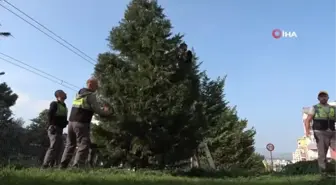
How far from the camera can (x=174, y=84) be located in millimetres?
10461

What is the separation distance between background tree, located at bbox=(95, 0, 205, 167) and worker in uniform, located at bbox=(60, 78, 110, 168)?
2207 mm

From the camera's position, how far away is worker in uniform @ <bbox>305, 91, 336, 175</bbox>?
782cm

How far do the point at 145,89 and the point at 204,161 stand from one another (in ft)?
21.4

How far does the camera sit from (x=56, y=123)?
8297 mm

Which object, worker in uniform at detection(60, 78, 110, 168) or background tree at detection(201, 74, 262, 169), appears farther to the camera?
background tree at detection(201, 74, 262, 169)

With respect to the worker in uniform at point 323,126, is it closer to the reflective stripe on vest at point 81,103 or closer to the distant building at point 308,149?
the distant building at point 308,149

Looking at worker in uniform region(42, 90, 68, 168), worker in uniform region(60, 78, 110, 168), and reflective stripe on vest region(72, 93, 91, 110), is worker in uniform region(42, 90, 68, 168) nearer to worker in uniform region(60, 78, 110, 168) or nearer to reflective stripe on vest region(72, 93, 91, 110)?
worker in uniform region(60, 78, 110, 168)

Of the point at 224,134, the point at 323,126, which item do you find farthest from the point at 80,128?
the point at 224,134

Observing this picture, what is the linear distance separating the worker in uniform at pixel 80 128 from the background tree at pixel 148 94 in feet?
7.24

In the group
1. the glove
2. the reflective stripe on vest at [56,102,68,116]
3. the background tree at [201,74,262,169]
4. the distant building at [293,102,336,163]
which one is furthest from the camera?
the background tree at [201,74,262,169]

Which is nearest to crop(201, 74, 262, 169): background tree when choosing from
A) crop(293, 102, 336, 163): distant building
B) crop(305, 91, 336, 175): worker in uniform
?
crop(293, 102, 336, 163): distant building

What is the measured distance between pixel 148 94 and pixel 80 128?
3.30 m

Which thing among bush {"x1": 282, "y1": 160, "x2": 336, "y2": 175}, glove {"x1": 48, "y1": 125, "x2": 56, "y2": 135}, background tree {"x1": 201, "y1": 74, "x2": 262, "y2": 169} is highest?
background tree {"x1": 201, "y1": 74, "x2": 262, "y2": 169}

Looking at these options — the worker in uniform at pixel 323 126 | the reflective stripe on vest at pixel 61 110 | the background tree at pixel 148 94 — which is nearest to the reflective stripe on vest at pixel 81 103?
the reflective stripe on vest at pixel 61 110
